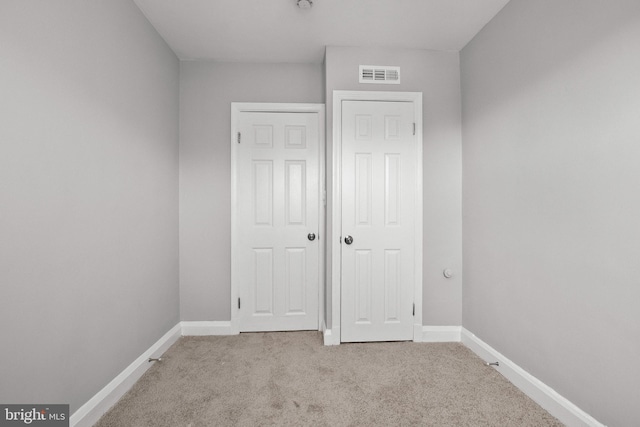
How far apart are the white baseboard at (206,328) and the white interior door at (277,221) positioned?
0.47 ft

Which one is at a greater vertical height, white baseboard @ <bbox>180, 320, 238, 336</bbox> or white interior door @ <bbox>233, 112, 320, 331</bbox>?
white interior door @ <bbox>233, 112, 320, 331</bbox>

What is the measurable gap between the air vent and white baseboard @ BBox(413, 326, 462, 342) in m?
2.25

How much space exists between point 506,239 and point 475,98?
1209 mm

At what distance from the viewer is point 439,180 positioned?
2.65 meters

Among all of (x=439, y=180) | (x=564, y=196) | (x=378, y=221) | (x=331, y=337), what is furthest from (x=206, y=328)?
(x=564, y=196)

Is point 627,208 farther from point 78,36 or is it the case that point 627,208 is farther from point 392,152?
point 78,36

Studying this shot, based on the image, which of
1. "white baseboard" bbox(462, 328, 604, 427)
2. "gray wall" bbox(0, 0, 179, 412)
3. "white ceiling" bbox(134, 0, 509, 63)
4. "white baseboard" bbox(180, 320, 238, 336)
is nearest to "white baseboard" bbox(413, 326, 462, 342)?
"white baseboard" bbox(462, 328, 604, 427)

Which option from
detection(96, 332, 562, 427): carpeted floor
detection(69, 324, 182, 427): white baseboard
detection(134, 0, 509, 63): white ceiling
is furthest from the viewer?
detection(134, 0, 509, 63): white ceiling

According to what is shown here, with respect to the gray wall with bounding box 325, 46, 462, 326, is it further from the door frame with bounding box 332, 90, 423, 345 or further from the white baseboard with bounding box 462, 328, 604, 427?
the white baseboard with bounding box 462, 328, 604, 427

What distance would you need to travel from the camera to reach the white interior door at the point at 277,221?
2828 millimetres

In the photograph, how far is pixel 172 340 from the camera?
2.59m

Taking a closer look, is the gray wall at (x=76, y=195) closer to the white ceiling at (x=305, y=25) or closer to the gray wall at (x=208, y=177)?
the white ceiling at (x=305, y=25)

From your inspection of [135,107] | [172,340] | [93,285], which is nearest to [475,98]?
[135,107]

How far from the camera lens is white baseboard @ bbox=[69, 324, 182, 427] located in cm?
153
